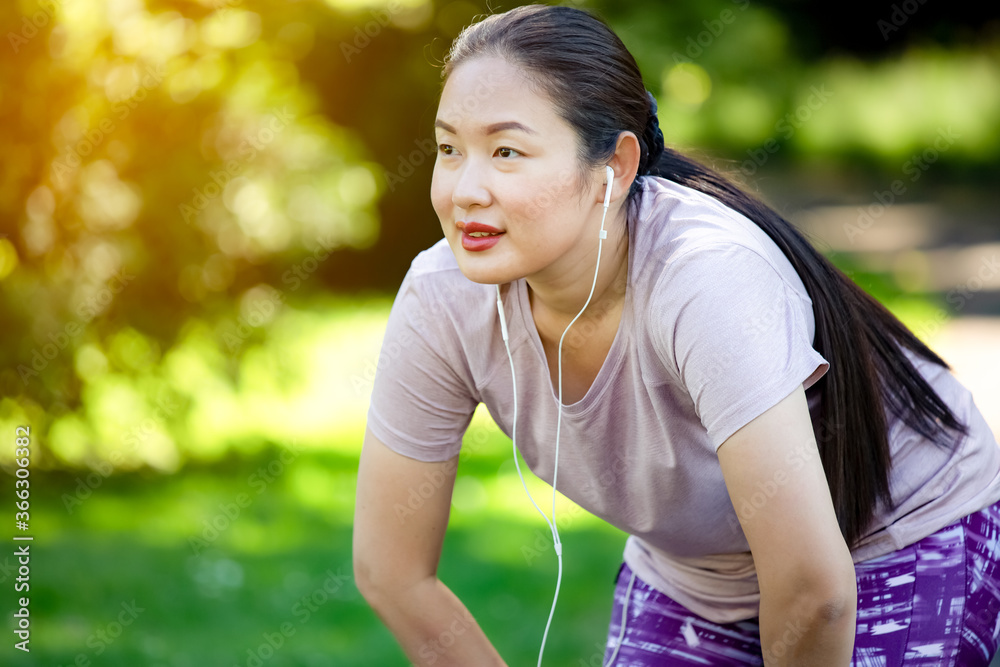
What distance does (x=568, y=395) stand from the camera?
192 centimetres

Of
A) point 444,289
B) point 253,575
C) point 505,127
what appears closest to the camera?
point 505,127

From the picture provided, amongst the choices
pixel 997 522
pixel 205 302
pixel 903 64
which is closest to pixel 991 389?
pixel 997 522

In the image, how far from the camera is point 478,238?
177 cm

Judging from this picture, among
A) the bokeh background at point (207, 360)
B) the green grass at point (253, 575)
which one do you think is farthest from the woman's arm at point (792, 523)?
the green grass at point (253, 575)

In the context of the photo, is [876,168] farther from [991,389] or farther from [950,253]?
[991,389]

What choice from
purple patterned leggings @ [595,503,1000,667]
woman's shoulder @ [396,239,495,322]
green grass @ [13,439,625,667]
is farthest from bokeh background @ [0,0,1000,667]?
purple patterned leggings @ [595,503,1000,667]

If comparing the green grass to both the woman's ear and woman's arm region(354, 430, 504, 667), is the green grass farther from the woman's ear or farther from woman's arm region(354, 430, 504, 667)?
the woman's ear

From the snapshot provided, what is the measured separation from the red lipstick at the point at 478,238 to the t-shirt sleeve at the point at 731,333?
30cm

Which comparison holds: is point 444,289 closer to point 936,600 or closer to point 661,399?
point 661,399

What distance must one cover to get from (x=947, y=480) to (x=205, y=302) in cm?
384

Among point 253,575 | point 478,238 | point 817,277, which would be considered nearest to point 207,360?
point 253,575

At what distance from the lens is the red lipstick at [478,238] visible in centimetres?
176

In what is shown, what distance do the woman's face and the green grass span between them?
6.40 feet

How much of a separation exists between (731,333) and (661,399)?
0.26 metres
